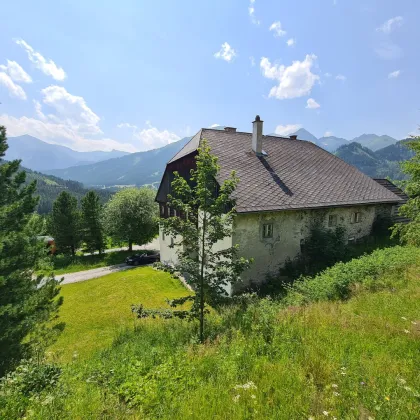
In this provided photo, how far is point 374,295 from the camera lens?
7.95m

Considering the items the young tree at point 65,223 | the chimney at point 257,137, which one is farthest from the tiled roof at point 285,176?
the young tree at point 65,223

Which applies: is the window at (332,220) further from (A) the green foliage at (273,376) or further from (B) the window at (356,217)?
(A) the green foliage at (273,376)

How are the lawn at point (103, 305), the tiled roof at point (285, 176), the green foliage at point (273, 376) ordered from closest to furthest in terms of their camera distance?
the green foliage at point (273, 376) < the lawn at point (103, 305) < the tiled roof at point (285, 176)

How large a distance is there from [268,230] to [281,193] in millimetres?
2510

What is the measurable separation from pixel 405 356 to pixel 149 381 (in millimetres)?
4528

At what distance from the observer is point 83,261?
1458 inches

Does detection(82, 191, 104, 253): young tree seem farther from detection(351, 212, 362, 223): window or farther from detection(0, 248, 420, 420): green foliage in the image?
detection(0, 248, 420, 420): green foliage

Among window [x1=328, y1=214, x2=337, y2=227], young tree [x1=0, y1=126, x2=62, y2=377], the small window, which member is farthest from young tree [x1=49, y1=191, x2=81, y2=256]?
window [x1=328, y1=214, x2=337, y2=227]

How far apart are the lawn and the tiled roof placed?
9088 mm

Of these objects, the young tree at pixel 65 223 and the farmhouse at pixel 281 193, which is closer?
the farmhouse at pixel 281 193

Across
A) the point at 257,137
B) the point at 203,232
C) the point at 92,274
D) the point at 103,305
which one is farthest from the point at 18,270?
the point at 92,274

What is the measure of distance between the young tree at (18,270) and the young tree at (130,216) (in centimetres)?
2368

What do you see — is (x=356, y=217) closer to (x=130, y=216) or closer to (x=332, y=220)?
(x=332, y=220)

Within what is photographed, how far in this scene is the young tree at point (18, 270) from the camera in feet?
28.0
